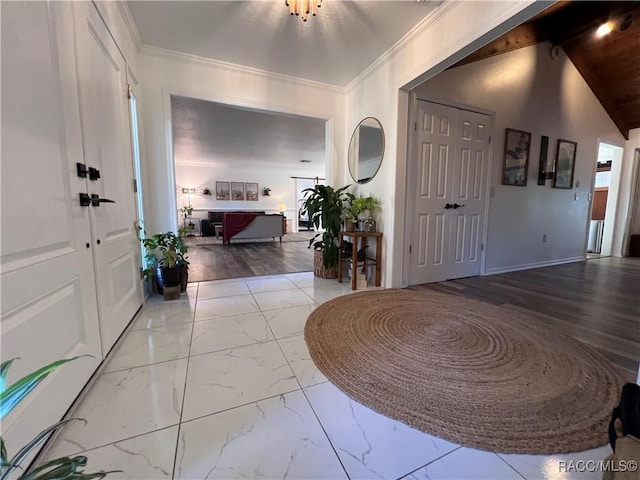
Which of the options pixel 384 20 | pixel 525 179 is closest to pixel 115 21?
pixel 384 20

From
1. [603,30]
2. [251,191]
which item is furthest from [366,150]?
[251,191]

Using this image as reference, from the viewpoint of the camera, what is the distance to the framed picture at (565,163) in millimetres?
3785

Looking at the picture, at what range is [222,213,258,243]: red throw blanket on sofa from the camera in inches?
232

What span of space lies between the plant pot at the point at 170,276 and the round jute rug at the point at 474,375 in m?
1.40

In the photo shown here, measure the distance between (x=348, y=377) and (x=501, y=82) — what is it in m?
3.82

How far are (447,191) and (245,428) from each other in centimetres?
298

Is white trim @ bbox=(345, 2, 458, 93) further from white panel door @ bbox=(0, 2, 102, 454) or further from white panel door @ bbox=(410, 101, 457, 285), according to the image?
white panel door @ bbox=(0, 2, 102, 454)

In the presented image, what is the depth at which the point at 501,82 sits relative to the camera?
125 inches

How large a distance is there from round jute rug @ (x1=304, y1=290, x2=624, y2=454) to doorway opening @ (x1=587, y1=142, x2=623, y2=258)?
4.52 meters

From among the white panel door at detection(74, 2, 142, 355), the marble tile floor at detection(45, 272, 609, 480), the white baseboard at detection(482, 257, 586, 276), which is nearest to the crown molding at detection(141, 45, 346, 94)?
the white panel door at detection(74, 2, 142, 355)

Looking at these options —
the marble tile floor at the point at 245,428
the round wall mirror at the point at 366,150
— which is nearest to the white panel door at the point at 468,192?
the round wall mirror at the point at 366,150

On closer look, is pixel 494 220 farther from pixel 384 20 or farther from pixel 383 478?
pixel 383 478

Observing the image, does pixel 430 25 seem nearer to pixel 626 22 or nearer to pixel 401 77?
pixel 401 77

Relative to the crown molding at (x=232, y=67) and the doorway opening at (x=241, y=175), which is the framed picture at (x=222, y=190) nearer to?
the doorway opening at (x=241, y=175)
